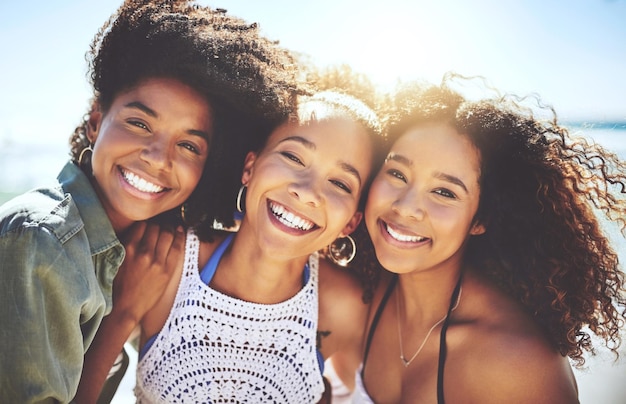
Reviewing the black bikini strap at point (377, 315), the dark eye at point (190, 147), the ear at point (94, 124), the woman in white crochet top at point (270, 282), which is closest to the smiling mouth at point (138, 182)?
the dark eye at point (190, 147)

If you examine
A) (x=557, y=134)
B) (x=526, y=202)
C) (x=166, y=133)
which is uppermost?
(x=557, y=134)

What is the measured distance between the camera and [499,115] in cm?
263

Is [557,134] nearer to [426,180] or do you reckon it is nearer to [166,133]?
[426,180]

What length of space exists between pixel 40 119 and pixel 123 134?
9174 millimetres

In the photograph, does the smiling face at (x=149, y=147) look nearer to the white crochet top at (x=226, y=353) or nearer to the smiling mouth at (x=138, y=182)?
the smiling mouth at (x=138, y=182)

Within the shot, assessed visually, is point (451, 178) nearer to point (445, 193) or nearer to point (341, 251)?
point (445, 193)

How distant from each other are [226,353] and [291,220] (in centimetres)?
77

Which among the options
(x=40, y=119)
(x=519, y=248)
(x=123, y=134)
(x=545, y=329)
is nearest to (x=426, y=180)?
(x=519, y=248)

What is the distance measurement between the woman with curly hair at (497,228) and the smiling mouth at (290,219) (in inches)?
13.0

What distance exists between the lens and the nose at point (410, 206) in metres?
2.52

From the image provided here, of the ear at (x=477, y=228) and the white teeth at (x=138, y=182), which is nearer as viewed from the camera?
the white teeth at (x=138, y=182)

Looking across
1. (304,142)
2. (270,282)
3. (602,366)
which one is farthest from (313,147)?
(602,366)

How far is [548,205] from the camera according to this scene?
2.65m

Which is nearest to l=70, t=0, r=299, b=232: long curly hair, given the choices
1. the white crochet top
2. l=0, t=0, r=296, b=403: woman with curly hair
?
l=0, t=0, r=296, b=403: woman with curly hair
